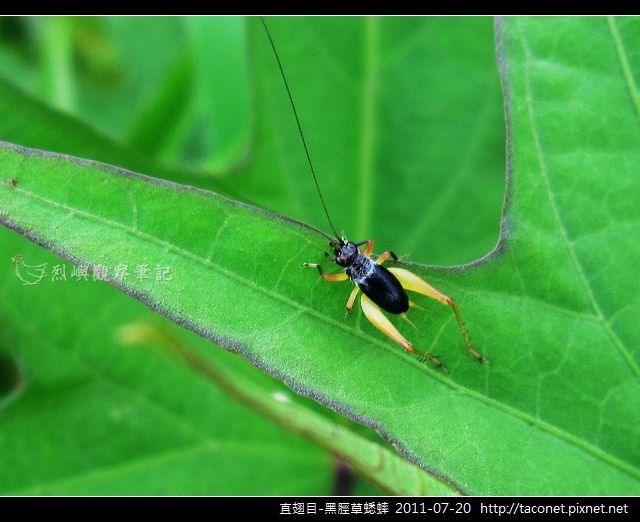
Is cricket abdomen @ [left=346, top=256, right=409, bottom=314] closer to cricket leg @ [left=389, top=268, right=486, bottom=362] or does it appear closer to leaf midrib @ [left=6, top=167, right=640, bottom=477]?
cricket leg @ [left=389, top=268, right=486, bottom=362]

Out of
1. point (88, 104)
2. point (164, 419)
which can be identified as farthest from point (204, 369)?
point (88, 104)

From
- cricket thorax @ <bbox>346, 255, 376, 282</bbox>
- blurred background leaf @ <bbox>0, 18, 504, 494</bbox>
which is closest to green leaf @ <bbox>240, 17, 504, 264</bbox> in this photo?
blurred background leaf @ <bbox>0, 18, 504, 494</bbox>

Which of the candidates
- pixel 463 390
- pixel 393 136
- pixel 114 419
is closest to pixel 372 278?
pixel 463 390

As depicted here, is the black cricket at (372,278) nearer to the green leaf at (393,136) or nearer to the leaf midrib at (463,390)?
the leaf midrib at (463,390)

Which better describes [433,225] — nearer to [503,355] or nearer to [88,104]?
[503,355]

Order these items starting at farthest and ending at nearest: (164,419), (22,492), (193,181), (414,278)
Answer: (164,419) < (22,492) < (193,181) < (414,278)

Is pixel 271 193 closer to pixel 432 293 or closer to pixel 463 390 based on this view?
pixel 432 293

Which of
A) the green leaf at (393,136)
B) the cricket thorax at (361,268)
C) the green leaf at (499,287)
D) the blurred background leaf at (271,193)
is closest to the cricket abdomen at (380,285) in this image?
the cricket thorax at (361,268)

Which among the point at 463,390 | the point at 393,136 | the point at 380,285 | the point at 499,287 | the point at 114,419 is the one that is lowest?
the point at 114,419
